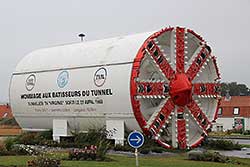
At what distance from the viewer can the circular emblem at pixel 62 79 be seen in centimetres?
3572

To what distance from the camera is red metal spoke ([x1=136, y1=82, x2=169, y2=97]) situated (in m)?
30.8

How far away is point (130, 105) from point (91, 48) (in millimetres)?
6417

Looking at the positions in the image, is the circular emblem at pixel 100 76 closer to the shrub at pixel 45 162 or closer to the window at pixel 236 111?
the shrub at pixel 45 162

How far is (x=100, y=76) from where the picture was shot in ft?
109

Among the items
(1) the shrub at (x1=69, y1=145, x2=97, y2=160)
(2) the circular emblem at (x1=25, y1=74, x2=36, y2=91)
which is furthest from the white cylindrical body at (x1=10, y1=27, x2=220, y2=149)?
(1) the shrub at (x1=69, y1=145, x2=97, y2=160)

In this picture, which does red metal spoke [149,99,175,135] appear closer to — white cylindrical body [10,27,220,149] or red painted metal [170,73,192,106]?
white cylindrical body [10,27,220,149]

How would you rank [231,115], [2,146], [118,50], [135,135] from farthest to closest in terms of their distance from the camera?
[231,115], [118,50], [2,146], [135,135]

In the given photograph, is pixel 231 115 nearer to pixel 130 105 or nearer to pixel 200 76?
pixel 200 76

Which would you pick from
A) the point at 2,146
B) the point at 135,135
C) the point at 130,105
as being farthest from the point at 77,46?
the point at 135,135

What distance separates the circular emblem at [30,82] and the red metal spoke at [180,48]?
35.3ft

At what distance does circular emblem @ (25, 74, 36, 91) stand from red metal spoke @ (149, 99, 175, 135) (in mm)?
10594

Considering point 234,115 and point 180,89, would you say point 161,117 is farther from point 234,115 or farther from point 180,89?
point 234,115

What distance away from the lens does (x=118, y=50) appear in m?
33.0

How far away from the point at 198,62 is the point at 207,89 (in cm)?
189
